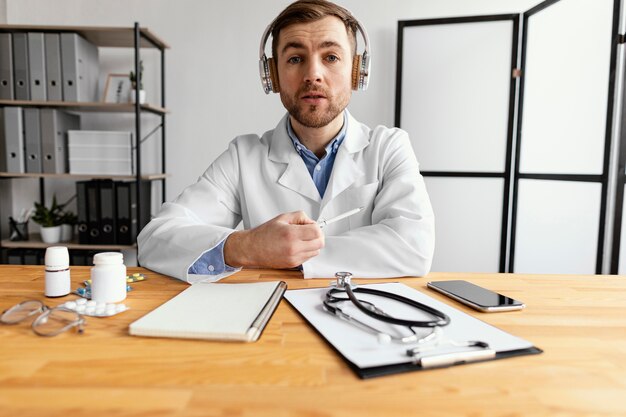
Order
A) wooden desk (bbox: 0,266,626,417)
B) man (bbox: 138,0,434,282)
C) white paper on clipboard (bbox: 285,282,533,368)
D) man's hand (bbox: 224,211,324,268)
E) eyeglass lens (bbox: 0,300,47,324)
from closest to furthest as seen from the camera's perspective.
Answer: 1. wooden desk (bbox: 0,266,626,417)
2. white paper on clipboard (bbox: 285,282,533,368)
3. eyeglass lens (bbox: 0,300,47,324)
4. man's hand (bbox: 224,211,324,268)
5. man (bbox: 138,0,434,282)

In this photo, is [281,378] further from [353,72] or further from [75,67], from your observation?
[75,67]

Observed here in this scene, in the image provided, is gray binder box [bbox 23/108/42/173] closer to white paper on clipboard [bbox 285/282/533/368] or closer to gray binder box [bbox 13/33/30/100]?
gray binder box [bbox 13/33/30/100]

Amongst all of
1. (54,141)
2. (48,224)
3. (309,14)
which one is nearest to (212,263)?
(309,14)

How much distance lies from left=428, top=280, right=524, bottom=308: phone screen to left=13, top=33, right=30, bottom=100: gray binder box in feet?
8.48

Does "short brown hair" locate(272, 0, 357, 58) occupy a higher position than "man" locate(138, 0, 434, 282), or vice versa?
"short brown hair" locate(272, 0, 357, 58)

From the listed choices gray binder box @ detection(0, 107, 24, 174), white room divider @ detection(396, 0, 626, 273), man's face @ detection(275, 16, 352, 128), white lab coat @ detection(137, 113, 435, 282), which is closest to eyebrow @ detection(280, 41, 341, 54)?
man's face @ detection(275, 16, 352, 128)

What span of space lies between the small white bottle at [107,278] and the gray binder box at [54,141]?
2161 mm

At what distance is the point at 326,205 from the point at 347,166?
16cm

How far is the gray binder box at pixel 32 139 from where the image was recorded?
2570mm

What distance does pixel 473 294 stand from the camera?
850 millimetres

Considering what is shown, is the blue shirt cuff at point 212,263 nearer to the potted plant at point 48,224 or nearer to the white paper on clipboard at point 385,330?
the white paper on clipboard at point 385,330

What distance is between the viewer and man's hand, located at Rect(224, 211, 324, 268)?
3.14 ft

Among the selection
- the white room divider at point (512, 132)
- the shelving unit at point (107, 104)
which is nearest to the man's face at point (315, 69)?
the shelving unit at point (107, 104)

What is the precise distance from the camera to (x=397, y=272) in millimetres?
1053
